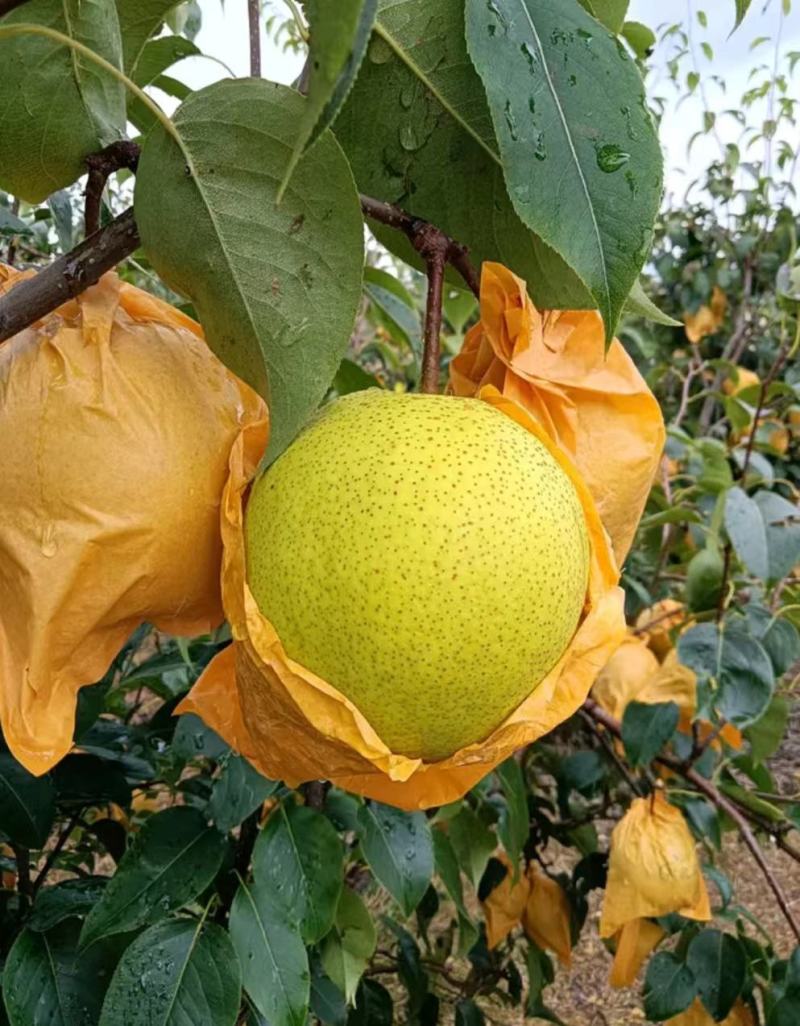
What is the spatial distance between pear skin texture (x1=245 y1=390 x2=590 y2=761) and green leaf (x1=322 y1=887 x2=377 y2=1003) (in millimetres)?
715

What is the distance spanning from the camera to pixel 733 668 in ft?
4.55

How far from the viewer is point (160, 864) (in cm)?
94

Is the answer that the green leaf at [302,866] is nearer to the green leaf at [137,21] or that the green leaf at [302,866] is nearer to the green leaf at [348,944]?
the green leaf at [348,944]

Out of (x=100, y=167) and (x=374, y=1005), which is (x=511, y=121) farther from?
(x=374, y=1005)

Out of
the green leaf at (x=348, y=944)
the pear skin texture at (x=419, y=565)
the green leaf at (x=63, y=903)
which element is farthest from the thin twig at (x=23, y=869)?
the pear skin texture at (x=419, y=565)

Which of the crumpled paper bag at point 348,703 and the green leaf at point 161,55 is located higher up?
the green leaf at point 161,55

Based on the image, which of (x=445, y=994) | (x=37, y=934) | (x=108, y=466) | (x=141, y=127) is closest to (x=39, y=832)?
(x=37, y=934)

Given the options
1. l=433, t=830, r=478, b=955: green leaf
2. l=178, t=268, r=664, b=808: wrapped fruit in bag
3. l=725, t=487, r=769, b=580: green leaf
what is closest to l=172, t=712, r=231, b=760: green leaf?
l=433, t=830, r=478, b=955: green leaf

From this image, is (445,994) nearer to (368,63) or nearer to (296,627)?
(296,627)

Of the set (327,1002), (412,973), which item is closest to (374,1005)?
(412,973)

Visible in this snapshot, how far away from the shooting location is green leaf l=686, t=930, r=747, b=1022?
1435mm

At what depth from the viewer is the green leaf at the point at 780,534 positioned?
4.41 feet

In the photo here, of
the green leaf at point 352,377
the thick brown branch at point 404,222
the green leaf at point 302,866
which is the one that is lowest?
the green leaf at point 302,866

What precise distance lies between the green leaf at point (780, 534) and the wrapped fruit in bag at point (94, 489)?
0.94 m
